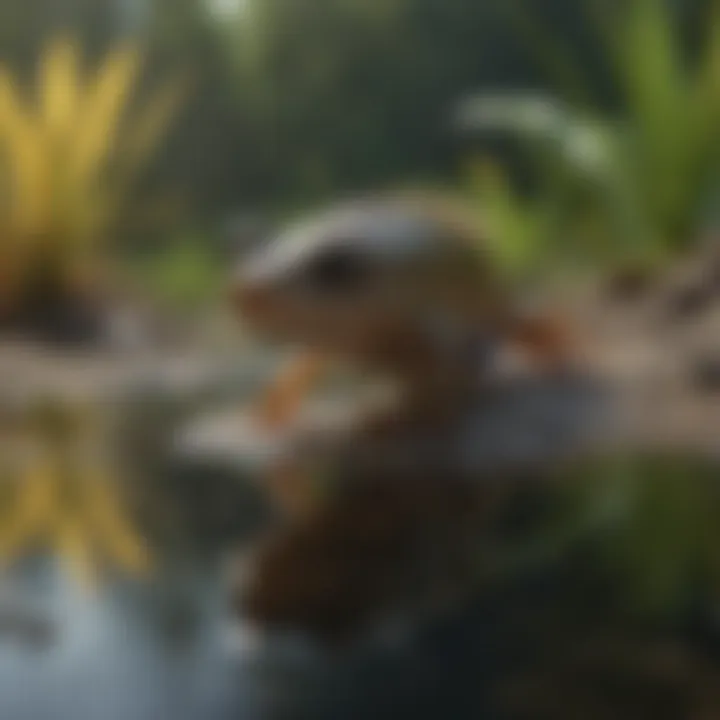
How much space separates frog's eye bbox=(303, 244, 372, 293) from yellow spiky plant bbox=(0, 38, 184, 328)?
38 centimetres

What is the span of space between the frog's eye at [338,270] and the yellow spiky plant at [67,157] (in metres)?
0.38

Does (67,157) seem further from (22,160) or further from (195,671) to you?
(195,671)

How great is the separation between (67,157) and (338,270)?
44 centimetres

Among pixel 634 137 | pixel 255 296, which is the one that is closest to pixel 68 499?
pixel 255 296

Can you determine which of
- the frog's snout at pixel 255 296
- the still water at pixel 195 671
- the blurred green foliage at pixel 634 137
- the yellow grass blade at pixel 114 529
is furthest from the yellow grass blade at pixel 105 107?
the still water at pixel 195 671

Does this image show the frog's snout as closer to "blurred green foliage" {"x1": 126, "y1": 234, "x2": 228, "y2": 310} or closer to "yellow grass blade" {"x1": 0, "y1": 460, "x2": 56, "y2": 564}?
"yellow grass blade" {"x1": 0, "y1": 460, "x2": 56, "y2": 564}

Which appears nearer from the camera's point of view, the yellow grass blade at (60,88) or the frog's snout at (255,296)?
the frog's snout at (255,296)

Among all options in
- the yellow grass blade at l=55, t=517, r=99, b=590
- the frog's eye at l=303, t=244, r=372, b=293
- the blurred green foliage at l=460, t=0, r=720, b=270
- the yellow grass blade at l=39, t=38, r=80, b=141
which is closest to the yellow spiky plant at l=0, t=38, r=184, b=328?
the yellow grass blade at l=39, t=38, r=80, b=141

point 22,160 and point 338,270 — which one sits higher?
point 22,160

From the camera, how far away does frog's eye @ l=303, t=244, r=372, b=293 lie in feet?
2.09

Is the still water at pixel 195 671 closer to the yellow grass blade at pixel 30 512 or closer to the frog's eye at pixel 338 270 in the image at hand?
the yellow grass blade at pixel 30 512

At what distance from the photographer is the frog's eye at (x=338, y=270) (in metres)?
0.64

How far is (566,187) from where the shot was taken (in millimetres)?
1044

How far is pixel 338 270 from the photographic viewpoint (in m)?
0.64
